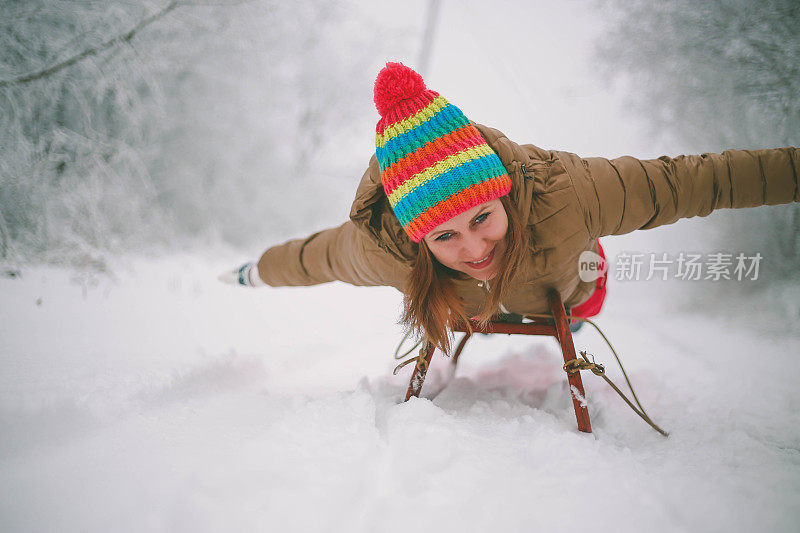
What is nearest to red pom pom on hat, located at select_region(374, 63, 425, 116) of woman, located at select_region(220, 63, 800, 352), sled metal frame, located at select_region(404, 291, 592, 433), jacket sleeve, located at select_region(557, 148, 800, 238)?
woman, located at select_region(220, 63, 800, 352)

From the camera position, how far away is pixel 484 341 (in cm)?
169

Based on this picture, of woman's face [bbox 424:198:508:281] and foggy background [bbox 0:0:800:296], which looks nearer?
woman's face [bbox 424:198:508:281]

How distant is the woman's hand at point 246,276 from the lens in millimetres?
1428

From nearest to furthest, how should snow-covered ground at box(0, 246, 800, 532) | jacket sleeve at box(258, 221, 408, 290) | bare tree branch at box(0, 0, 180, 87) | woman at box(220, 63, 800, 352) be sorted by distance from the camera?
snow-covered ground at box(0, 246, 800, 532) < woman at box(220, 63, 800, 352) < jacket sleeve at box(258, 221, 408, 290) < bare tree branch at box(0, 0, 180, 87)

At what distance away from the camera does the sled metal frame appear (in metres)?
0.86

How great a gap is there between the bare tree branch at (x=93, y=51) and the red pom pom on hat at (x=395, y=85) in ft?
3.90

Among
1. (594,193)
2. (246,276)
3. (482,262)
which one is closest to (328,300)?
(246,276)

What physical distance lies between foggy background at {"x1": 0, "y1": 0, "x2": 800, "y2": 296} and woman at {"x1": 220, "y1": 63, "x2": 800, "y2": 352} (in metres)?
0.83

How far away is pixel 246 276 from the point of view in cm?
145

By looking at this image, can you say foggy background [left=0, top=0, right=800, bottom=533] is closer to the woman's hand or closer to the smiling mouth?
the woman's hand

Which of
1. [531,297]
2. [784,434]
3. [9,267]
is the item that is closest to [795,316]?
[784,434]

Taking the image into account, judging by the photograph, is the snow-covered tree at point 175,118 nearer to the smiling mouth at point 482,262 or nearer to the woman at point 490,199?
the woman at point 490,199

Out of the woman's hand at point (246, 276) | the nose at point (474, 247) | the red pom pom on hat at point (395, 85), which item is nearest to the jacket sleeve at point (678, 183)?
the nose at point (474, 247)

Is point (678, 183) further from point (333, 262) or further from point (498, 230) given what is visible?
point (333, 262)
